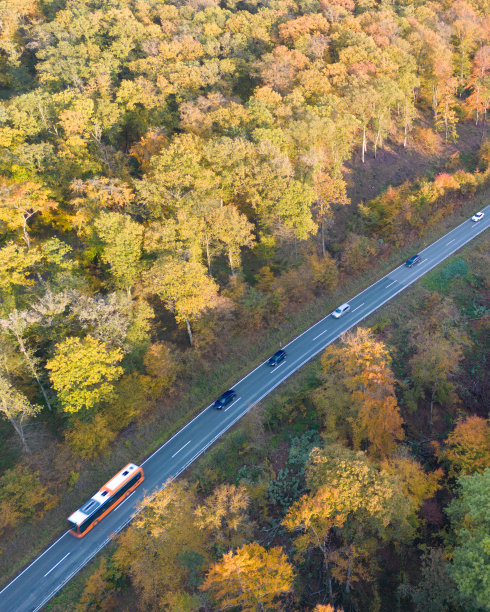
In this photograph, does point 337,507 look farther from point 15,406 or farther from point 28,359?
point 28,359

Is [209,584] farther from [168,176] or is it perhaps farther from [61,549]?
[168,176]

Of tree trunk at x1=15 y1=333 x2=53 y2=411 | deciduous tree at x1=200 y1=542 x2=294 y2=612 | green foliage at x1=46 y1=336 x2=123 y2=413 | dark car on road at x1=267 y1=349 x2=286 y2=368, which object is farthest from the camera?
dark car on road at x1=267 y1=349 x2=286 y2=368

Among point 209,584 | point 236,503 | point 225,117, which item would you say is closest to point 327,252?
point 225,117

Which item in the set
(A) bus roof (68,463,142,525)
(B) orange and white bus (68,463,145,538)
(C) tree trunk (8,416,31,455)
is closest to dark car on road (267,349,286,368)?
(B) orange and white bus (68,463,145,538)

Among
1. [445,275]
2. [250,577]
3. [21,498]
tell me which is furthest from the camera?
[445,275]

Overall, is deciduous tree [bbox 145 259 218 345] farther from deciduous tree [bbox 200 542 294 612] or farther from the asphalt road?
deciduous tree [bbox 200 542 294 612]

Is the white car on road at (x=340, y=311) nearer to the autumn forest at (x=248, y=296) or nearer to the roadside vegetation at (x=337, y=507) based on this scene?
the autumn forest at (x=248, y=296)

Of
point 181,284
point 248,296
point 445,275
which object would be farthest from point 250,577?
point 445,275
